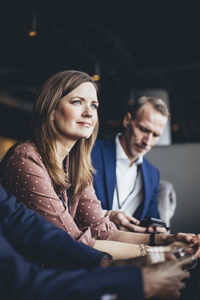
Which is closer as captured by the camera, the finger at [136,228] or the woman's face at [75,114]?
the woman's face at [75,114]

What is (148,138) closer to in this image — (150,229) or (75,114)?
(150,229)

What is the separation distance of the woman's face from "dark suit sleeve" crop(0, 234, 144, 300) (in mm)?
924

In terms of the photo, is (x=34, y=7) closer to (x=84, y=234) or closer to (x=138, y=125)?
(x=138, y=125)

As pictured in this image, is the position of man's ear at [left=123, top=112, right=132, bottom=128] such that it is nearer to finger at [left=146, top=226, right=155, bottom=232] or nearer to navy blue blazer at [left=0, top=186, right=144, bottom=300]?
finger at [left=146, top=226, right=155, bottom=232]

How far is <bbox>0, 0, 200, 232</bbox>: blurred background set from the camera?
317 centimetres

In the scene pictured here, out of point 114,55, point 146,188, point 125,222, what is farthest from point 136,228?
point 114,55

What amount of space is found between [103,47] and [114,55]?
0.69 m

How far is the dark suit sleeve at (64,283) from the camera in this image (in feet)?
2.59

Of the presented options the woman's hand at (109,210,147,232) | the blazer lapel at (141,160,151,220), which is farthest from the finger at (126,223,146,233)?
the blazer lapel at (141,160,151,220)

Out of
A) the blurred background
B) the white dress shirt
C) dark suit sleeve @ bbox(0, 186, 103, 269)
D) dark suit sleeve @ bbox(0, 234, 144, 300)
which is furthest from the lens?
the blurred background

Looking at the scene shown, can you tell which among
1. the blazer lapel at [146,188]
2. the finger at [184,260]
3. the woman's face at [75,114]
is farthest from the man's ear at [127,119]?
the finger at [184,260]

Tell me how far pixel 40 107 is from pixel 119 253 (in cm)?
84

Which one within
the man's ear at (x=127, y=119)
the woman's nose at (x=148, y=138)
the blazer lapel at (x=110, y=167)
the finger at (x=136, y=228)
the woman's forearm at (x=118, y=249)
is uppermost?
the man's ear at (x=127, y=119)

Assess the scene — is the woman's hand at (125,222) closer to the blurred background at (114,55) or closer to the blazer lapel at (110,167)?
the blazer lapel at (110,167)
